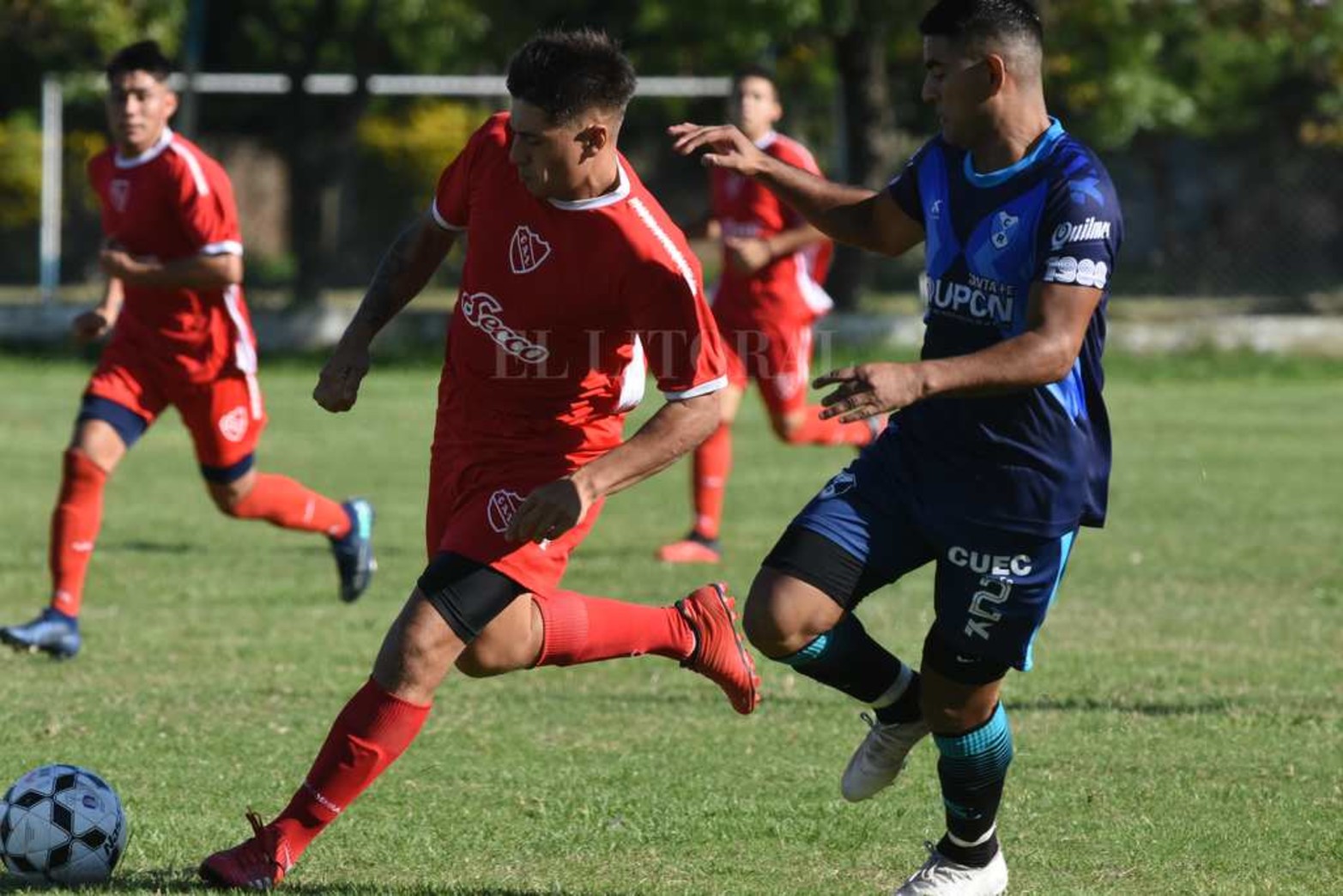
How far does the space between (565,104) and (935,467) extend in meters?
1.19

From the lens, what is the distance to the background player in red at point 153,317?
8.05m

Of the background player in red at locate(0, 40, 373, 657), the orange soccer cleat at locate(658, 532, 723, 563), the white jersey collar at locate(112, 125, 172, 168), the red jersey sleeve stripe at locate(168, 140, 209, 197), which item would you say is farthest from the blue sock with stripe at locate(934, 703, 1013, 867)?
the orange soccer cleat at locate(658, 532, 723, 563)

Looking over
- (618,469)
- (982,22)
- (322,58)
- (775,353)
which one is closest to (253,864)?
(618,469)

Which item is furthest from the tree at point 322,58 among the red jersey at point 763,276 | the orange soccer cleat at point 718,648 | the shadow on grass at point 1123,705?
the orange soccer cleat at point 718,648

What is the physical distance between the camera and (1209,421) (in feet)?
57.5

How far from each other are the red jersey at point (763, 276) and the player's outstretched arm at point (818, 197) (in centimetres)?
569

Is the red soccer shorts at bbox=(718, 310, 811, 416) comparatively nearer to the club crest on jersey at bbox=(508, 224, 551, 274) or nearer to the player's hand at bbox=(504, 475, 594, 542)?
the club crest on jersey at bbox=(508, 224, 551, 274)

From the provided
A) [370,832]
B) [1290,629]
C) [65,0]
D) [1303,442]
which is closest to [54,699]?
[370,832]

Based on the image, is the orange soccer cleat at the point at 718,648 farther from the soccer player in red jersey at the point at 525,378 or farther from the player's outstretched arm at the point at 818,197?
the player's outstretched arm at the point at 818,197

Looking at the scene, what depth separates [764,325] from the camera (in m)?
11.1

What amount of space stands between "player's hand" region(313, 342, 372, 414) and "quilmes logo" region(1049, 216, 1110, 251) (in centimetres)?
171

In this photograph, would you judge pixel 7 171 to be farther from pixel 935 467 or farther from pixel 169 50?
pixel 935 467

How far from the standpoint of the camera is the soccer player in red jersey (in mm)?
4645

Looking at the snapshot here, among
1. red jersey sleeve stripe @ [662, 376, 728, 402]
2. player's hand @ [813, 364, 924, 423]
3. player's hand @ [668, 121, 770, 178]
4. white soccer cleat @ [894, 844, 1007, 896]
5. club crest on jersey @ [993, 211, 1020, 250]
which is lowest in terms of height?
white soccer cleat @ [894, 844, 1007, 896]
